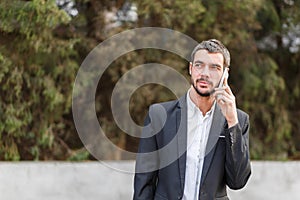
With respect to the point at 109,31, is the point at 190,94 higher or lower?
lower

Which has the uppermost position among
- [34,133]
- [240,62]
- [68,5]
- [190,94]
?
[68,5]

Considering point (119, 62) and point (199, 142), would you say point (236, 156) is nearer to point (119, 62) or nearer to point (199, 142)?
point (199, 142)

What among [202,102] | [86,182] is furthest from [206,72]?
[86,182]

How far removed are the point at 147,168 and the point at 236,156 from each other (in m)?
0.38

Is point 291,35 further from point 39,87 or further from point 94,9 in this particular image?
point 39,87

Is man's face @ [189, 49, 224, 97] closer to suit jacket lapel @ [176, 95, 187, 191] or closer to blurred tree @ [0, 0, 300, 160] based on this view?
suit jacket lapel @ [176, 95, 187, 191]

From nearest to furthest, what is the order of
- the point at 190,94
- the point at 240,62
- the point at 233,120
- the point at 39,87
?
the point at 233,120 → the point at 190,94 → the point at 39,87 → the point at 240,62

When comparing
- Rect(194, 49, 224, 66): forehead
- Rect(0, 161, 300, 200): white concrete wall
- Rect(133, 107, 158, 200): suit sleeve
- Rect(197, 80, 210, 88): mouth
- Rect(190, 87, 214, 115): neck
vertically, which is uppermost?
Rect(194, 49, 224, 66): forehead

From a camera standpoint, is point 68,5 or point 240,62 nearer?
point 68,5

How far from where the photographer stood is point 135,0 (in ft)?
13.1

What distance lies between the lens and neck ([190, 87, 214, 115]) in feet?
7.20

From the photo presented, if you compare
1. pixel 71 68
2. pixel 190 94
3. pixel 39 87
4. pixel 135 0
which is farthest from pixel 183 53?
pixel 190 94

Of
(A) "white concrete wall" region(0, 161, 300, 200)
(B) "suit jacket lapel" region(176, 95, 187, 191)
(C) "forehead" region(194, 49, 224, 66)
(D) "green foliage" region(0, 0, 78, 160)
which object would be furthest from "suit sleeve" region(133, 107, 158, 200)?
(D) "green foliage" region(0, 0, 78, 160)

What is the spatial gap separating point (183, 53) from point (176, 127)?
200 centimetres
